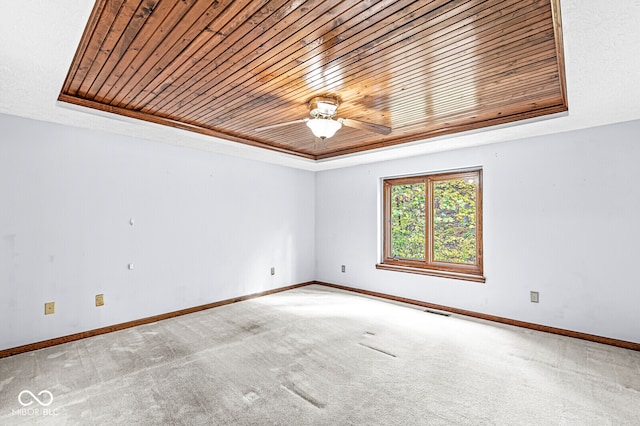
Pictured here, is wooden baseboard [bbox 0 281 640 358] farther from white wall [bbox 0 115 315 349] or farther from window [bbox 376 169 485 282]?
window [bbox 376 169 485 282]

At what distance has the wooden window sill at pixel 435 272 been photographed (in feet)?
13.7

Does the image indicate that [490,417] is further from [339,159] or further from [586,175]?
[339,159]

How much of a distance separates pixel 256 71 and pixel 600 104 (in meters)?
2.94

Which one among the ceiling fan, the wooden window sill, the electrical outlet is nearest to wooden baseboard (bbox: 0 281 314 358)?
the wooden window sill

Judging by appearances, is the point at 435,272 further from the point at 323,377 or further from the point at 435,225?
the point at 323,377

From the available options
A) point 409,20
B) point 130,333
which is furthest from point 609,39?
point 130,333

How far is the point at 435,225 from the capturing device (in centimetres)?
470

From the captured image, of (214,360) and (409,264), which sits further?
(409,264)

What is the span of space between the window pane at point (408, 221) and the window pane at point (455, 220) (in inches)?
8.7

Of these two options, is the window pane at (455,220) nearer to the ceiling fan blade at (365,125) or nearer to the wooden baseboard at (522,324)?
the wooden baseboard at (522,324)

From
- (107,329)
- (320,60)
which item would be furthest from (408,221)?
(107,329)

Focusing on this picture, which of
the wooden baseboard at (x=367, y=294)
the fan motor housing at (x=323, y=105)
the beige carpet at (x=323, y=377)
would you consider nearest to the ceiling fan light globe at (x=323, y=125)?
the fan motor housing at (x=323, y=105)

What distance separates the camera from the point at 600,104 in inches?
108

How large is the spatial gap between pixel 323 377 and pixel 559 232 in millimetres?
3055
